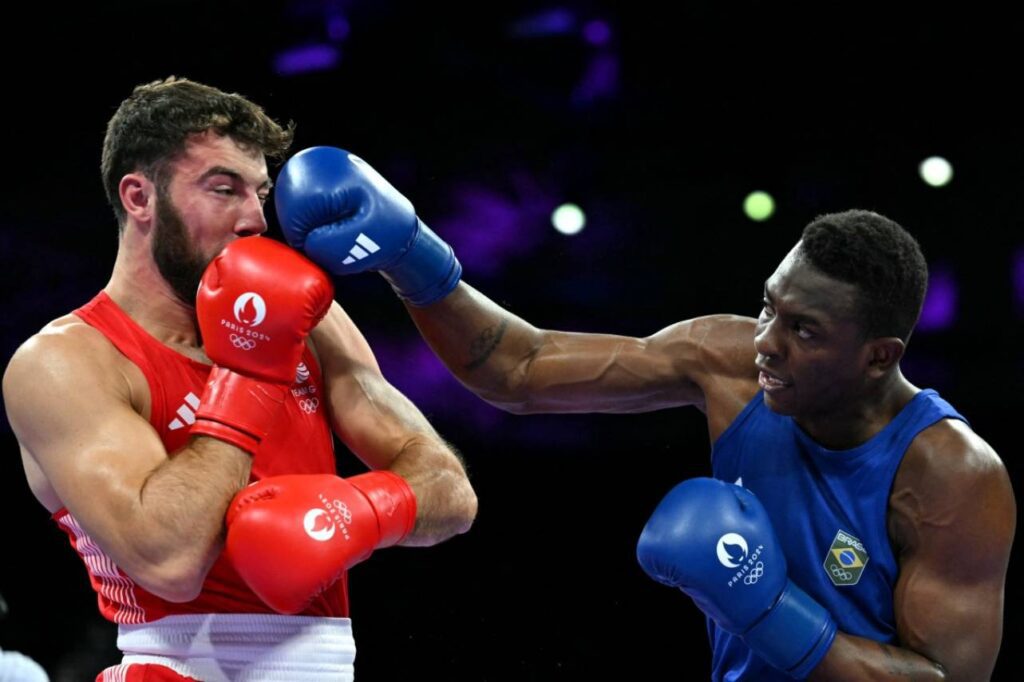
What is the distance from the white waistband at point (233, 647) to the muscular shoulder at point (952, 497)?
131 centimetres

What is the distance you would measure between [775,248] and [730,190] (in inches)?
13.0

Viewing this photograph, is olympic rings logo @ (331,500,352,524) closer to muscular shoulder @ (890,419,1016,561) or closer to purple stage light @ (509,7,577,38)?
muscular shoulder @ (890,419,1016,561)

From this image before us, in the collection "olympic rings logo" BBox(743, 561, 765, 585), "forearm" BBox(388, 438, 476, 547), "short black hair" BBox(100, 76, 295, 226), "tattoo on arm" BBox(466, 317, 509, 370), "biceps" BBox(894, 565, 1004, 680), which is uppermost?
"short black hair" BBox(100, 76, 295, 226)

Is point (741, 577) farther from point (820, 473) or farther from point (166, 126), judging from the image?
point (166, 126)

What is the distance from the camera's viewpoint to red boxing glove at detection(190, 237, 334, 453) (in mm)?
2277

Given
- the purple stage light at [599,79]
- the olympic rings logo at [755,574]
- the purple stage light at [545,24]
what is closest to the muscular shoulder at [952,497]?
the olympic rings logo at [755,574]

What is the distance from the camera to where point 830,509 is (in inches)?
111

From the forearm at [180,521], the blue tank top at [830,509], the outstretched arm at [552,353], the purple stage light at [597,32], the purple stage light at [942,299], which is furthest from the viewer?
the purple stage light at [597,32]

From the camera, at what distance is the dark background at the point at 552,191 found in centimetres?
538

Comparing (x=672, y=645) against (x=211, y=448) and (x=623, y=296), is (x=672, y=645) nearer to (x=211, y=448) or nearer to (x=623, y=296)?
(x=623, y=296)

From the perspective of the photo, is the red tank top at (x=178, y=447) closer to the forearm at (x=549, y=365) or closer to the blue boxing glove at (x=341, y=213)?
the blue boxing glove at (x=341, y=213)

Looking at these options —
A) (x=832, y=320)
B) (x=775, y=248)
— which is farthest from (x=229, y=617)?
(x=775, y=248)

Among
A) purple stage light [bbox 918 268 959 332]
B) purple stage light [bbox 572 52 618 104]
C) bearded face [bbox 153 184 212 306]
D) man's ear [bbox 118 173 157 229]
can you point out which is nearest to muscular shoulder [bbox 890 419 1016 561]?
bearded face [bbox 153 184 212 306]

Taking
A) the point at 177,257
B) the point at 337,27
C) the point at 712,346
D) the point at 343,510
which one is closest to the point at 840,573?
the point at 712,346
